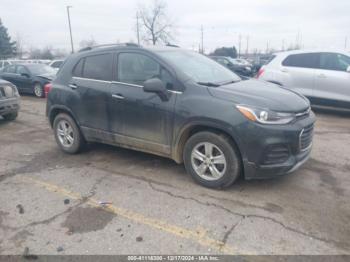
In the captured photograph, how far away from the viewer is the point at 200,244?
2857 mm

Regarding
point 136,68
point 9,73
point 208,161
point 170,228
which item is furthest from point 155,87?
point 9,73

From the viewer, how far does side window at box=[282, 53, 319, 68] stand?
838cm

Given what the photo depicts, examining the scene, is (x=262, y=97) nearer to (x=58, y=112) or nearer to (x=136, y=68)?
(x=136, y=68)

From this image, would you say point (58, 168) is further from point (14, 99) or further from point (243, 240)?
point (14, 99)

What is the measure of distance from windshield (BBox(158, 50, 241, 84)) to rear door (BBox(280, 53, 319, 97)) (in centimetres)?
439

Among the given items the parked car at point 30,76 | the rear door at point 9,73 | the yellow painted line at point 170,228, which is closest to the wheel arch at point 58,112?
the yellow painted line at point 170,228

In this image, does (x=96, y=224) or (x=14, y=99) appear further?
(x=14, y=99)

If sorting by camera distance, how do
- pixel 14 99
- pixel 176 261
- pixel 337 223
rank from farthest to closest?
1. pixel 14 99
2. pixel 337 223
3. pixel 176 261

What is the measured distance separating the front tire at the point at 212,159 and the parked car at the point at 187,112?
0.04ft

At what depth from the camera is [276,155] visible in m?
3.57

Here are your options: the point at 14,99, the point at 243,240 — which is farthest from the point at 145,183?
the point at 14,99

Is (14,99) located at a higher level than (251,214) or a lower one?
higher

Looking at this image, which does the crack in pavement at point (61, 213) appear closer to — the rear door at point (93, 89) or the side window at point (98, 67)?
the rear door at point (93, 89)

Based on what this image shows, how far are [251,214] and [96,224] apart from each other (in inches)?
64.1
